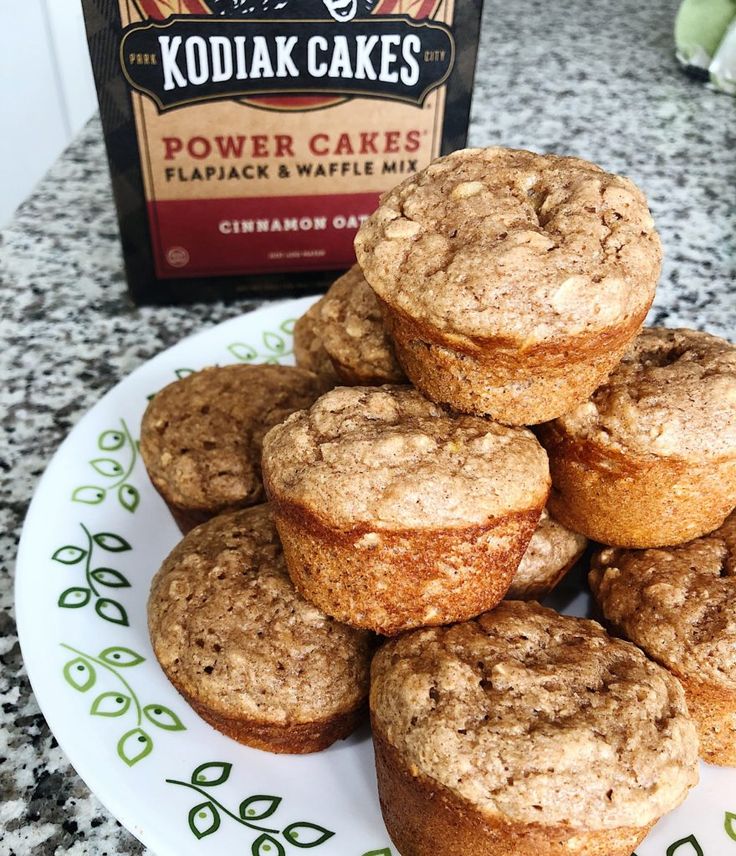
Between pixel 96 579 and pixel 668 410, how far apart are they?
38.1 inches

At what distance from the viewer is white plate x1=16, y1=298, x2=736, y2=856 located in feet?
3.59

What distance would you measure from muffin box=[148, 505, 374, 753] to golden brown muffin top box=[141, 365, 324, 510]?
0.19 meters

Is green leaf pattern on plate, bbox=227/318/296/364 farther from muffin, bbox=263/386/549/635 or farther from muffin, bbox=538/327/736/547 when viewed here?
muffin, bbox=538/327/736/547

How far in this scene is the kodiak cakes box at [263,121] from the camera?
1744 millimetres

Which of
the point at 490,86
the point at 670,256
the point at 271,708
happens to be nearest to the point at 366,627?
the point at 271,708

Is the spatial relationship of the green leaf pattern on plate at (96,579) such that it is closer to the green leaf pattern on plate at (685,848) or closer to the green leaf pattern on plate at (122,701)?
the green leaf pattern on plate at (122,701)

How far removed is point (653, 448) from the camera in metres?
1.19

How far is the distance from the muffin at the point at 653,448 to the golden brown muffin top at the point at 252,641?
0.41 m

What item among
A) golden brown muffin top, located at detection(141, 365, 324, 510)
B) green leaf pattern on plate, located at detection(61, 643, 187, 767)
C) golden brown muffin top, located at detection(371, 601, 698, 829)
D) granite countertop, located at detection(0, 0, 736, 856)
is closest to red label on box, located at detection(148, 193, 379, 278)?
granite countertop, located at detection(0, 0, 736, 856)

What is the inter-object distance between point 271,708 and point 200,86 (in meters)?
1.34

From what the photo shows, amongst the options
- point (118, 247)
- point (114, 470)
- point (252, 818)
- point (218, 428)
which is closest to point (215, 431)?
point (218, 428)

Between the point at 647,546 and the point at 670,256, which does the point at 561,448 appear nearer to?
the point at 647,546

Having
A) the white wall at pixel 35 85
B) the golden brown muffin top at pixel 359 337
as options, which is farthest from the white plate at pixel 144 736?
the white wall at pixel 35 85

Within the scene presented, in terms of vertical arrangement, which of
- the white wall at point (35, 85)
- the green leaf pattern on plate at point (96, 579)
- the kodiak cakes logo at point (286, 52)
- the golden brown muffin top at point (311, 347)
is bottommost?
the white wall at point (35, 85)
